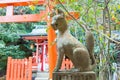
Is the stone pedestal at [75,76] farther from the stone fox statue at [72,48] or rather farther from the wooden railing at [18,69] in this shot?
the wooden railing at [18,69]

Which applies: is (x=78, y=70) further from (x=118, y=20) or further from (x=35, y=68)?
(x=35, y=68)

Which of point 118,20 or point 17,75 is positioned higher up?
point 118,20

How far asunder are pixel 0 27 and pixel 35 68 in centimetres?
183

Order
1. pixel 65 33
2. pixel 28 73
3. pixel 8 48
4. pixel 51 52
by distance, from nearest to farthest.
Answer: pixel 65 33
pixel 51 52
pixel 28 73
pixel 8 48

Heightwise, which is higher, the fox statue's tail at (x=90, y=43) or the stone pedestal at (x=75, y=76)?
the fox statue's tail at (x=90, y=43)

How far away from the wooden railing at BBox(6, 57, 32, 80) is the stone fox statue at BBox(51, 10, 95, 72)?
3.72 metres

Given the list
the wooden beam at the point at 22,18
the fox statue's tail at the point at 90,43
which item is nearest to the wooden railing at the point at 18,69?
the wooden beam at the point at 22,18

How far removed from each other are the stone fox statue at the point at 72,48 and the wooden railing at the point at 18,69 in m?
3.72

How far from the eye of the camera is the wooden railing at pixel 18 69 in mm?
5164

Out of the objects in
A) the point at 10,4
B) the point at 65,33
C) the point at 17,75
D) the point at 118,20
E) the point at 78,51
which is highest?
the point at 10,4

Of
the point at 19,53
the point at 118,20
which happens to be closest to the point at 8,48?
the point at 19,53

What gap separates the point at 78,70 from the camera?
1.46 meters

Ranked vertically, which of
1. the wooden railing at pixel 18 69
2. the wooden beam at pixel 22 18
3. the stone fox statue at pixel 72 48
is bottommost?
the wooden railing at pixel 18 69

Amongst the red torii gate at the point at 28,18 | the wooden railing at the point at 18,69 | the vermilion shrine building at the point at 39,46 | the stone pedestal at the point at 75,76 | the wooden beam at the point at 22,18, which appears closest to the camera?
the stone pedestal at the point at 75,76
